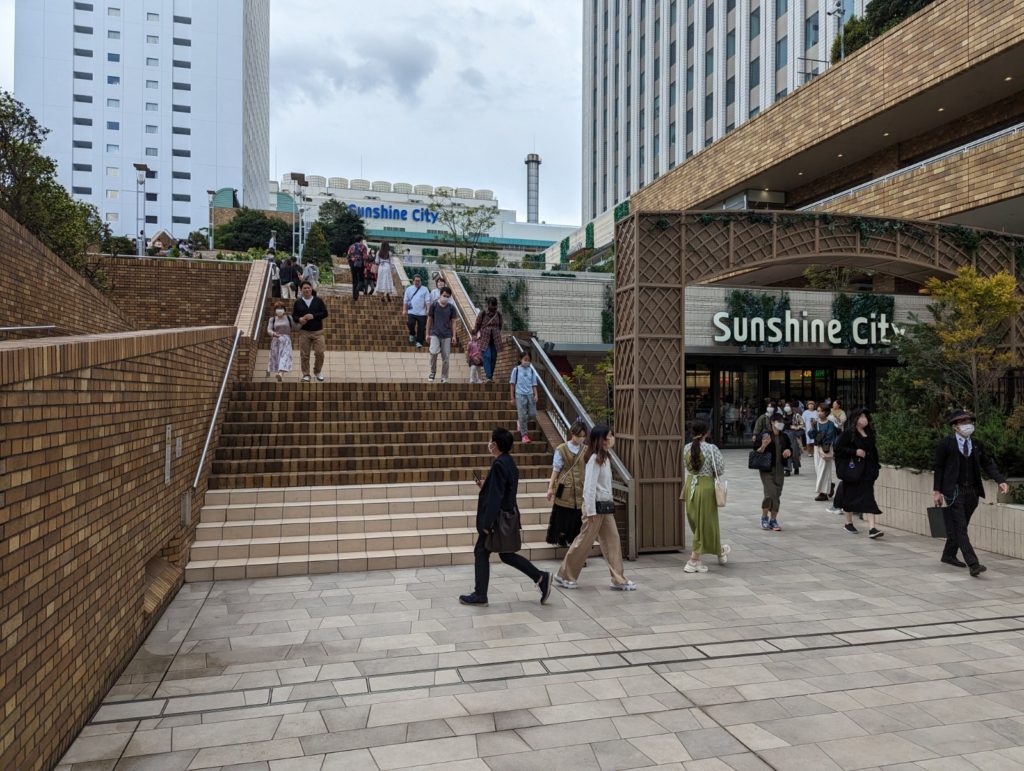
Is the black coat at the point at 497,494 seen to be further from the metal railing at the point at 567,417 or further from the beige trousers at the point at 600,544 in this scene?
the metal railing at the point at 567,417

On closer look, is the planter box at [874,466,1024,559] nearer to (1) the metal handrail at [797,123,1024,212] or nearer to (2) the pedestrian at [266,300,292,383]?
(1) the metal handrail at [797,123,1024,212]

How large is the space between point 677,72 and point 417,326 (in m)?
32.7

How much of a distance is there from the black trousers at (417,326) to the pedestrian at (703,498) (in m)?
8.78

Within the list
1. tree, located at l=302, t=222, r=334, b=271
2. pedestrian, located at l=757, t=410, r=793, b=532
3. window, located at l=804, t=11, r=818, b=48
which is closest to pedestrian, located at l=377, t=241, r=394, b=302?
pedestrian, located at l=757, t=410, r=793, b=532

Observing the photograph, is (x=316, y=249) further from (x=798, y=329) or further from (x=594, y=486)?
(x=594, y=486)

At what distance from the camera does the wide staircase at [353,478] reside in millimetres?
8148

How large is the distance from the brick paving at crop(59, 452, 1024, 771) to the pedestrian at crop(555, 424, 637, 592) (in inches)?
9.0

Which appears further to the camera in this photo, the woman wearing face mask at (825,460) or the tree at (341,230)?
the tree at (341,230)

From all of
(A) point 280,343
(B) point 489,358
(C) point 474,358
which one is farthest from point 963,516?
(A) point 280,343

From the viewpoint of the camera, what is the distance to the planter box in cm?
884

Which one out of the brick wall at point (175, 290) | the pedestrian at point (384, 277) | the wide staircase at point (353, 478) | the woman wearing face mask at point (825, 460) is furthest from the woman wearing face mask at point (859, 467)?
the brick wall at point (175, 290)

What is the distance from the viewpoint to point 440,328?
12969mm

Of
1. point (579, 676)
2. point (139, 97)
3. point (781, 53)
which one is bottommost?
point (579, 676)

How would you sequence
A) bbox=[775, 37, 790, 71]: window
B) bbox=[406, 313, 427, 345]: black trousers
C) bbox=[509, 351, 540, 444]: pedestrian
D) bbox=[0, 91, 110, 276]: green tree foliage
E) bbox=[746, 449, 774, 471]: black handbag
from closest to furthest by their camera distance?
bbox=[746, 449, 774, 471]: black handbag
bbox=[509, 351, 540, 444]: pedestrian
bbox=[0, 91, 110, 276]: green tree foliage
bbox=[406, 313, 427, 345]: black trousers
bbox=[775, 37, 790, 71]: window
